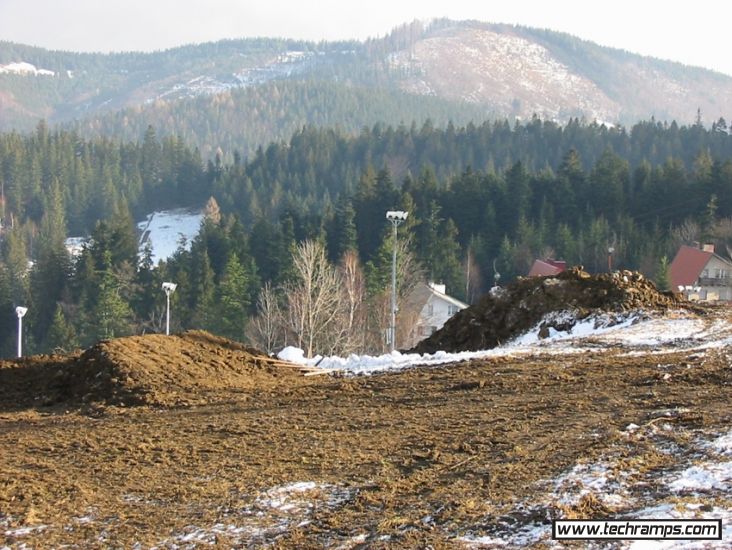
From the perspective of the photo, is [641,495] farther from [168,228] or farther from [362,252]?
[168,228]

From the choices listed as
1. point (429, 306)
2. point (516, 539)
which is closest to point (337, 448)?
point (516, 539)

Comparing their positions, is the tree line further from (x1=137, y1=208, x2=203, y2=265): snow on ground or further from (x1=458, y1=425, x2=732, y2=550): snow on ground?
(x1=458, y1=425, x2=732, y2=550): snow on ground

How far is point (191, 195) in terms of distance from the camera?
165 metres

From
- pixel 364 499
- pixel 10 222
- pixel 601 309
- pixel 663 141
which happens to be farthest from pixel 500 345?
pixel 10 222

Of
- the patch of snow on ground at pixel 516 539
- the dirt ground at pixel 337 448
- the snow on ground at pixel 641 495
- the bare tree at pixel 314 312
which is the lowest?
the bare tree at pixel 314 312

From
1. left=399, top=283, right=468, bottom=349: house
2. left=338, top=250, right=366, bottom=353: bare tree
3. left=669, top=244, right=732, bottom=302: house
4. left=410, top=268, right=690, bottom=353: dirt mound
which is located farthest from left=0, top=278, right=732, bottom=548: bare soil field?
left=669, top=244, right=732, bottom=302: house

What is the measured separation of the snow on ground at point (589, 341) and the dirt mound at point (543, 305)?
0.38m

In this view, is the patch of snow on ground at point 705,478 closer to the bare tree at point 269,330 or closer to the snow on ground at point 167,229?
the bare tree at point 269,330

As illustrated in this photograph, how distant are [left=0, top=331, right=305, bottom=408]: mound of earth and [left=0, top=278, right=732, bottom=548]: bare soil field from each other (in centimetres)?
5

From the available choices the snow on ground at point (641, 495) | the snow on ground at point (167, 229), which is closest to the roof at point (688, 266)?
the snow on ground at point (641, 495)

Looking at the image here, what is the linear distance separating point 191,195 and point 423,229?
97762 millimetres

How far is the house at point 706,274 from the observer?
5731cm

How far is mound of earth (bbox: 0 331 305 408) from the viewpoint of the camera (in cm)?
1312

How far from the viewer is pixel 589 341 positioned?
16.4 metres
